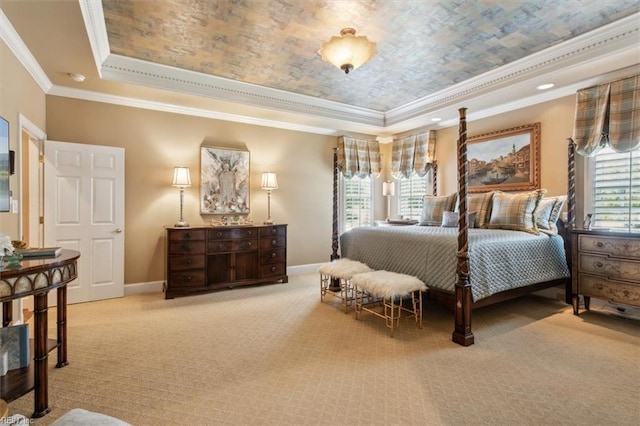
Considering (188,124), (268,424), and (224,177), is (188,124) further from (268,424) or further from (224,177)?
(268,424)

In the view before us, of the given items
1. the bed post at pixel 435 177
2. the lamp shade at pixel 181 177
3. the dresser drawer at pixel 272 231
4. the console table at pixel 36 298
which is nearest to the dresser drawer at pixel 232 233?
the dresser drawer at pixel 272 231

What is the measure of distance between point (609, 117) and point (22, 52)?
611 cm

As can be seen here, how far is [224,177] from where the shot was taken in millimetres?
5066

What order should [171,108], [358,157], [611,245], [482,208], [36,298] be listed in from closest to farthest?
[36,298] → [611,245] → [482,208] → [171,108] → [358,157]

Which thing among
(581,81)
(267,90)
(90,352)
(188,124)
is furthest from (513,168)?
(90,352)

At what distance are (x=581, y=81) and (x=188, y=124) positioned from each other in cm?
527

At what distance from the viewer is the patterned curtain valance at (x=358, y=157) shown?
614 cm

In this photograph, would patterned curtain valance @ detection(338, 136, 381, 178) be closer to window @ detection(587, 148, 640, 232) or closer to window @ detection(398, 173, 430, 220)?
window @ detection(398, 173, 430, 220)

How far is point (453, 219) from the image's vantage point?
4.43 metres

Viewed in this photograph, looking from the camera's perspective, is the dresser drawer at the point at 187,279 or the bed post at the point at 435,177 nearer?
the dresser drawer at the point at 187,279

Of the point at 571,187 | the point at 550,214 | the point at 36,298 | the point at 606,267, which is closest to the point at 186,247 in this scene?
the point at 36,298

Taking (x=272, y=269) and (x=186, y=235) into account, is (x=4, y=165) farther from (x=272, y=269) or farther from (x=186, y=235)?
(x=272, y=269)

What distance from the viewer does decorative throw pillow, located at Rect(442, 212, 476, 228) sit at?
4345 mm

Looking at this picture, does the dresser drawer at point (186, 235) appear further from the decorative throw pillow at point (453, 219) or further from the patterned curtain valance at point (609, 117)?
the patterned curtain valance at point (609, 117)
